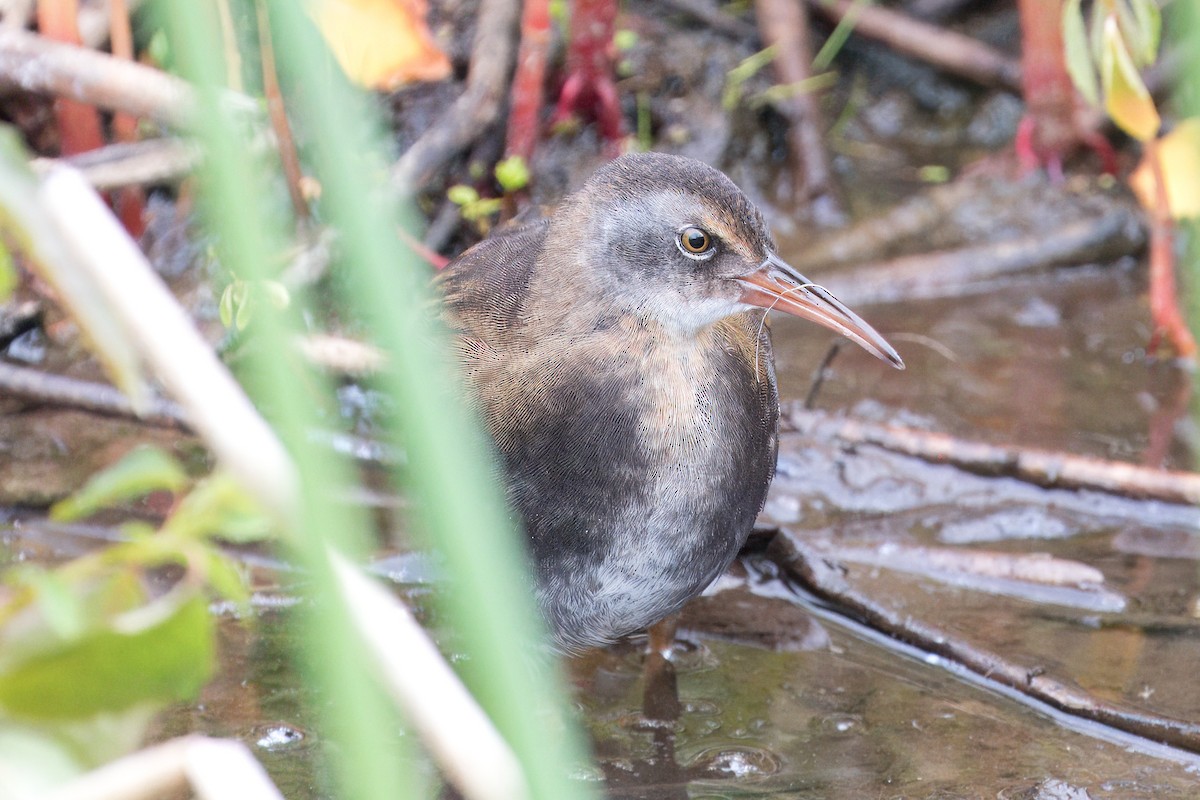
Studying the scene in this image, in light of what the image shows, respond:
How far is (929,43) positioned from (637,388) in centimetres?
320

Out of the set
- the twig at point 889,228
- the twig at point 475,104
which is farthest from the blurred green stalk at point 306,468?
the twig at point 889,228

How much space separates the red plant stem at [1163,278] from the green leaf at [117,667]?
3484 mm

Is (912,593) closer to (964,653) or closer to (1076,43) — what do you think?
(964,653)

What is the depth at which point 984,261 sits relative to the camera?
15.3ft

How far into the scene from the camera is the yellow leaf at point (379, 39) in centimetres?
335

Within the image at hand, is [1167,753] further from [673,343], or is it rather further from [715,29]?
[715,29]

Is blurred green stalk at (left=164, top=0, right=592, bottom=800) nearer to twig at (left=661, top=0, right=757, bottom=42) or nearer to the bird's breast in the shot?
the bird's breast

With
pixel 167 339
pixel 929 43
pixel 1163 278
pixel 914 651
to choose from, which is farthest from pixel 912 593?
pixel 929 43

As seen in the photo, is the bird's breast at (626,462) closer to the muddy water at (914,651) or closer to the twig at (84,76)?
the muddy water at (914,651)

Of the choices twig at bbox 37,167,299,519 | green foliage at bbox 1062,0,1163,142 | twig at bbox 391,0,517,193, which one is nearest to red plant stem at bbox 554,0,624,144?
twig at bbox 391,0,517,193

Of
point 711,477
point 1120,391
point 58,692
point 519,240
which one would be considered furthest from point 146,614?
point 1120,391

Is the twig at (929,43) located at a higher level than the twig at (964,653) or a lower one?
higher

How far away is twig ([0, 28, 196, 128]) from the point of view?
3.66 m

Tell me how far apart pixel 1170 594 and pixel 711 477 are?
1.34m
